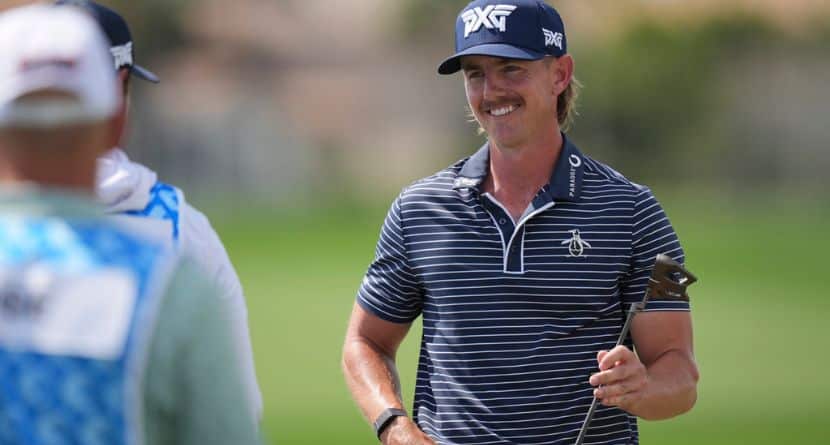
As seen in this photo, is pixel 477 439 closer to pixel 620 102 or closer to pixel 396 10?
pixel 620 102

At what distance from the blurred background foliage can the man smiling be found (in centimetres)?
715

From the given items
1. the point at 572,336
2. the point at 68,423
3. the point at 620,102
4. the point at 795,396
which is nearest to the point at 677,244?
the point at 572,336

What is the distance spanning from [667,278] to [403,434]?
86cm

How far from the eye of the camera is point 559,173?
13.5 feet

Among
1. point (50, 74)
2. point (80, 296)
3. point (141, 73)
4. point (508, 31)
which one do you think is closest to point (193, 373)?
point (80, 296)

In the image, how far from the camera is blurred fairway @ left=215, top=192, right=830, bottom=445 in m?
12.1

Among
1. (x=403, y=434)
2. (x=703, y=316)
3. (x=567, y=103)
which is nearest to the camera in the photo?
(x=403, y=434)

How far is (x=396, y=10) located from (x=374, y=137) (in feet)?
23.5

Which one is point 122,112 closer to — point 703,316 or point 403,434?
point 403,434

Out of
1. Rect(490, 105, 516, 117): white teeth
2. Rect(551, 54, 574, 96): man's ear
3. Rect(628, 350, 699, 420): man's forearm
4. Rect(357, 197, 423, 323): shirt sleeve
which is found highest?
Rect(551, 54, 574, 96): man's ear

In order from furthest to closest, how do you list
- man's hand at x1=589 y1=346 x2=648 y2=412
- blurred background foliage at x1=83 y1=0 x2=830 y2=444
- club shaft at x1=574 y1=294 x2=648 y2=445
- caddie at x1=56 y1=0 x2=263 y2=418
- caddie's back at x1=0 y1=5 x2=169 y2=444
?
blurred background foliage at x1=83 y1=0 x2=830 y2=444
club shaft at x1=574 y1=294 x2=648 y2=445
man's hand at x1=589 y1=346 x2=648 y2=412
caddie at x1=56 y1=0 x2=263 y2=418
caddie's back at x1=0 y1=5 x2=169 y2=444

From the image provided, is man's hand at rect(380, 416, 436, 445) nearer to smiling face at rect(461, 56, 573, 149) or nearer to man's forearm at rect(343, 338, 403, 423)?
man's forearm at rect(343, 338, 403, 423)

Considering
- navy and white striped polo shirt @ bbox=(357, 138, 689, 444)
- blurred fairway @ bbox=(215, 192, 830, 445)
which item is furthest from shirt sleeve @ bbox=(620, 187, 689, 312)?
blurred fairway @ bbox=(215, 192, 830, 445)

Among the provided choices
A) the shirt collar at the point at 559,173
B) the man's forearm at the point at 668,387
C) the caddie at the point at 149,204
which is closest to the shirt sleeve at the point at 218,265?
the caddie at the point at 149,204
